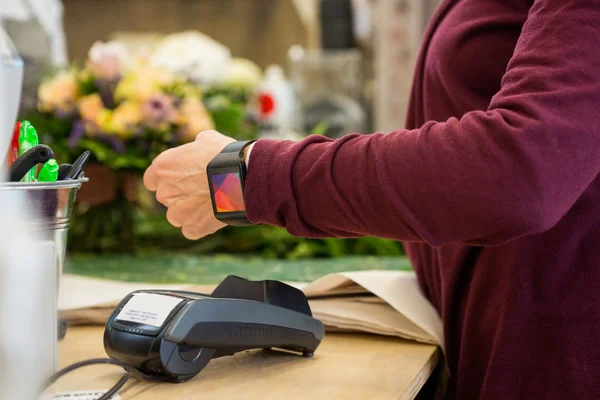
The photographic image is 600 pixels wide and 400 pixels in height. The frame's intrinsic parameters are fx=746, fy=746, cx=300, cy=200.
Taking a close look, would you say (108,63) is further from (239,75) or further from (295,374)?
(295,374)

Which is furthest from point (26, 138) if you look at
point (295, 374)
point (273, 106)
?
point (273, 106)

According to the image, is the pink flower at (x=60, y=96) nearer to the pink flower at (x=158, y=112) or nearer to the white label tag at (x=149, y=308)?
the pink flower at (x=158, y=112)

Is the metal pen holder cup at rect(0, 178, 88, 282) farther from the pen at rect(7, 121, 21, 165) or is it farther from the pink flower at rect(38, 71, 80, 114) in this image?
the pink flower at rect(38, 71, 80, 114)

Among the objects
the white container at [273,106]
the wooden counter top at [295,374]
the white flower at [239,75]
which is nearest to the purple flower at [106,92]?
the white flower at [239,75]

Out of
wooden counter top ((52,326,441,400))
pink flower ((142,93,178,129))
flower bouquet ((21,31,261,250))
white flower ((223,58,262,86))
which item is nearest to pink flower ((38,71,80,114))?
flower bouquet ((21,31,261,250))

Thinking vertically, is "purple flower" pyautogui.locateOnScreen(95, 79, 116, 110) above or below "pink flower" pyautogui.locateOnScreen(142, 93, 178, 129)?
above

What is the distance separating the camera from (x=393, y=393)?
0.60m

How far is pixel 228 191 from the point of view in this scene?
62 centimetres

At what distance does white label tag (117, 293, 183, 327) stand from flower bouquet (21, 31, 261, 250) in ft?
2.55

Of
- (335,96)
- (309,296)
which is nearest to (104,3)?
(335,96)

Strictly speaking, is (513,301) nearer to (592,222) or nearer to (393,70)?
(592,222)

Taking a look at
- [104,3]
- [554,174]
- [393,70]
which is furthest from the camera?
[104,3]

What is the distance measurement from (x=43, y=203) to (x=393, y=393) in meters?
0.31

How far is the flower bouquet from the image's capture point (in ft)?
4.59
